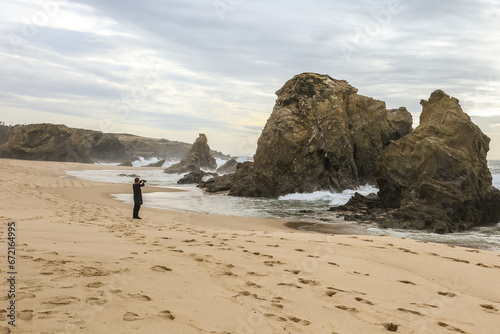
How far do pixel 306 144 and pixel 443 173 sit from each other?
1178 centimetres

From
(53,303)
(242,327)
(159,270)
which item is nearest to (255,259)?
(159,270)

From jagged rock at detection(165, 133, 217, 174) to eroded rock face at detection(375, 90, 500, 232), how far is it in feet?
115

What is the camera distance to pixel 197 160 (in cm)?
5231

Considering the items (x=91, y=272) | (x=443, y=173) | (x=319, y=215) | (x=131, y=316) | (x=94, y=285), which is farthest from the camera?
(x=319, y=215)

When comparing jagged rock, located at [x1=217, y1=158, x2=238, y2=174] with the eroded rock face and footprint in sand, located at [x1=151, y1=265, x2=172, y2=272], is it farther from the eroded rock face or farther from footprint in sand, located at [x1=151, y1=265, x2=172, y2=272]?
footprint in sand, located at [x1=151, y1=265, x2=172, y2=272]

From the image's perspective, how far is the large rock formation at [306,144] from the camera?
85.8 ft

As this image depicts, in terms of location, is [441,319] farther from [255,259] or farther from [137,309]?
[137,309]

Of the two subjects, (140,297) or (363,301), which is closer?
(140,297)

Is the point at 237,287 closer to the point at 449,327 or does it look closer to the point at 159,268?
the point at 159,268

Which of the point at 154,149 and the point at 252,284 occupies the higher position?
the point at 154,149

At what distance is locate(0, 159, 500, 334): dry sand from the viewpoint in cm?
332

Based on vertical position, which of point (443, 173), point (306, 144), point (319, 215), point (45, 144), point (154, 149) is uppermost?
point (154, 149)

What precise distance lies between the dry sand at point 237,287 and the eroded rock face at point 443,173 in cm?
713

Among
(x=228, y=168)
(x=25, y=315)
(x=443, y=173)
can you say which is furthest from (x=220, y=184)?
(x=228, y=168)
